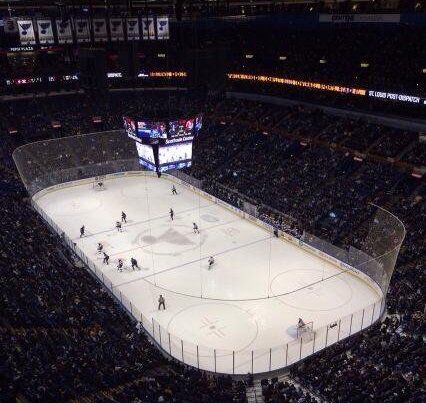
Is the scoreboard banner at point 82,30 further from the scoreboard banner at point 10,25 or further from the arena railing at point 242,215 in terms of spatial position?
the arena railing at point 242,215

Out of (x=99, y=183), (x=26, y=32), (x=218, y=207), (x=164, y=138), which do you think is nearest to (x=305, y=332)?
(x=164, y=138)

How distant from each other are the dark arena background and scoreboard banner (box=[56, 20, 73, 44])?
154 mm

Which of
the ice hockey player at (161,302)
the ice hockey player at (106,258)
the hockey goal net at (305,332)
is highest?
the hockey goal net at (305,332)

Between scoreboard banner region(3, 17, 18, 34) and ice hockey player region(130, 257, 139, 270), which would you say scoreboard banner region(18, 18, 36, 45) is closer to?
scoreboard banner region(3, 17, 18, 34)

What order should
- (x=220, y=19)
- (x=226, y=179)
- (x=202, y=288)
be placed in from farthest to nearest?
(x=220, y=19) < (x=226, y=179) < (x=202, y=288)

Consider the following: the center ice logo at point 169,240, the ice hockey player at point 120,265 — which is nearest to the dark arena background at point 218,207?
the center ice logo at point 169,240

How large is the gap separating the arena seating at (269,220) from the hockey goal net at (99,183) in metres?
1.68

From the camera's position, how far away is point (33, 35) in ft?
77.5

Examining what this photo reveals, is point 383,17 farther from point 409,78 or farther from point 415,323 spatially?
point 415,323

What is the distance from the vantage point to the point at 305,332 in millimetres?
16969

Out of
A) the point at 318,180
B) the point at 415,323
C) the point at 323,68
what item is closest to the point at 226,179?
Answer: the point at 318,180

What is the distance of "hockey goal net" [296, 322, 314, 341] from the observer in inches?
665

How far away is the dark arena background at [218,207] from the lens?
47.3ft

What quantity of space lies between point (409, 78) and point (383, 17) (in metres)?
4.28
